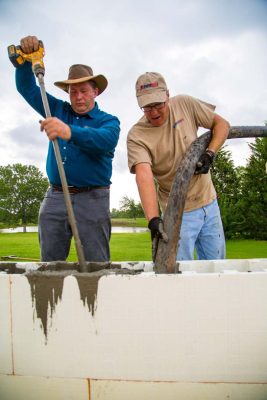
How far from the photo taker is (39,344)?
1.69 m

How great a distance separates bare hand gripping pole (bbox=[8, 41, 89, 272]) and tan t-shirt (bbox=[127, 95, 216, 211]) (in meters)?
0.69

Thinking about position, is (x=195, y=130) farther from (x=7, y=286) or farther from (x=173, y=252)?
(x=7, y=286)

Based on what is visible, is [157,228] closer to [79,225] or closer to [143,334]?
[143,334]

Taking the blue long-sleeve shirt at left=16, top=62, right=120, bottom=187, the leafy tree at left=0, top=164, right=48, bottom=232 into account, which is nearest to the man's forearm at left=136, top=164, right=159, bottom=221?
the blue long-sleeve shirt at left=16, top=62, right=120, bottom=187

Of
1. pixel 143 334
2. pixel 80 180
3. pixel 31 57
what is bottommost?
pixel 143 334

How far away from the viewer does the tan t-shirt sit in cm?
267

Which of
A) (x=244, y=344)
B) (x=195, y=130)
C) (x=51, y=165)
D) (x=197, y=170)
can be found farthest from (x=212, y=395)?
(x=51, y=165)

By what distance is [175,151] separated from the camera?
273cm

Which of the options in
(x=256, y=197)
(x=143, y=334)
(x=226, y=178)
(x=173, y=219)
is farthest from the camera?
(x=226, y=178)

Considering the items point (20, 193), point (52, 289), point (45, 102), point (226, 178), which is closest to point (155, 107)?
point (45, 102)

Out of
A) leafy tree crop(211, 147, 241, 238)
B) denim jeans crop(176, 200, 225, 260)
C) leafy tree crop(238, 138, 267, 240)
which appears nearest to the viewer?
denim jeans crop(176, 200, 225, 260)

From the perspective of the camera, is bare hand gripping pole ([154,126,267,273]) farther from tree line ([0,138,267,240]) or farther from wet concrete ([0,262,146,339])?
tree line ([0,138,267,240])

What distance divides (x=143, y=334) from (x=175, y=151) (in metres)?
1.42

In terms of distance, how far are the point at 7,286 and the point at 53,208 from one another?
1326 mm
